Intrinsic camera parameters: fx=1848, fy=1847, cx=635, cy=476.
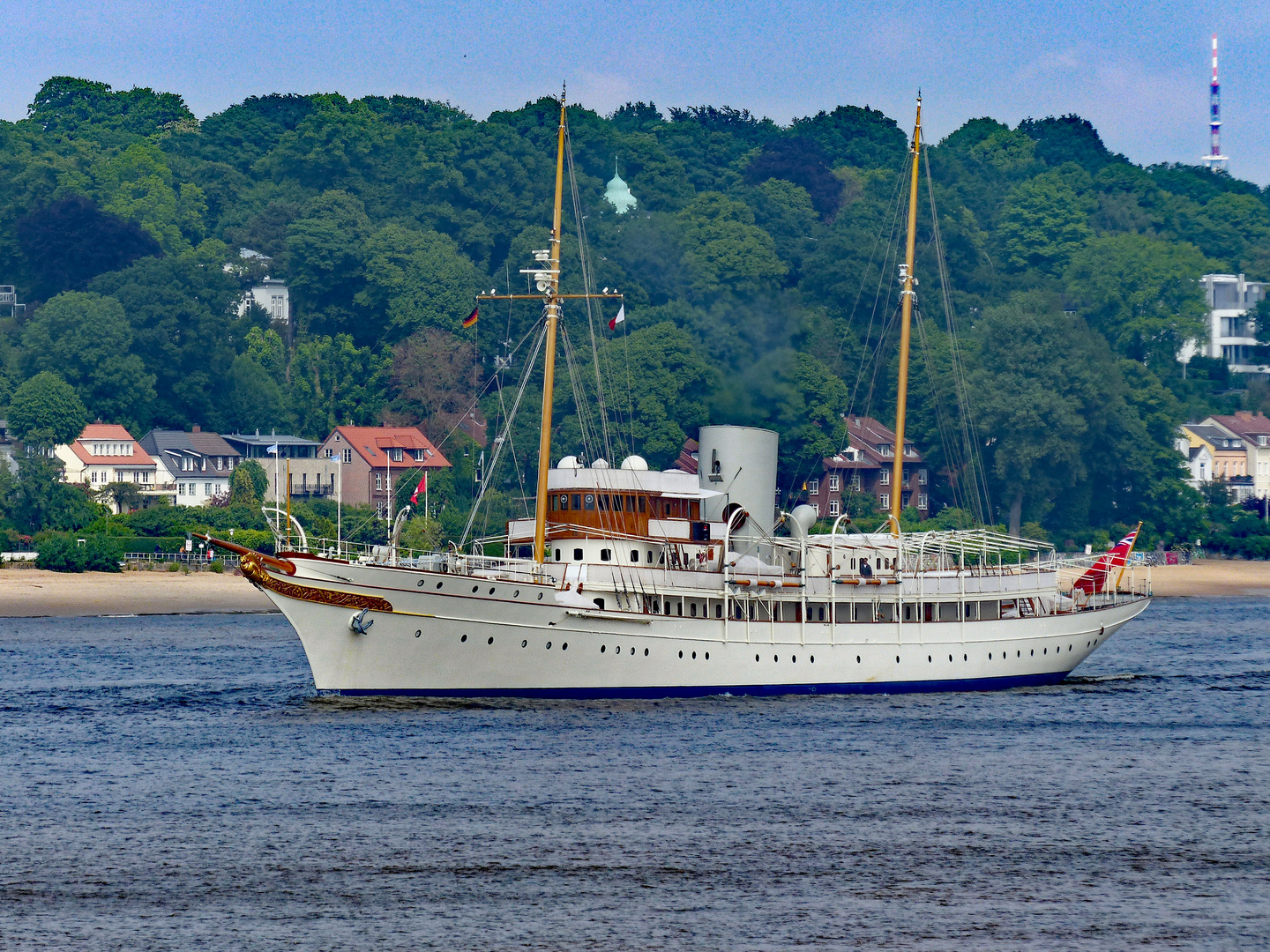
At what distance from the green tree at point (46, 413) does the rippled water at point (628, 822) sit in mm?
71989

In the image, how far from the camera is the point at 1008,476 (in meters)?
141

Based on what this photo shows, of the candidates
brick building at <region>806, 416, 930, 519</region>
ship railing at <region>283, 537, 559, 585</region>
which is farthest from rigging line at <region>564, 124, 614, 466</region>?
brick building at <region>806, 416, 930, 519</region>

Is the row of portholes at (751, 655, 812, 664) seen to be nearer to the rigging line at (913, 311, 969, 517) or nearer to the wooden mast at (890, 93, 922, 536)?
the wooden mast at (890, 93, 922, 536)

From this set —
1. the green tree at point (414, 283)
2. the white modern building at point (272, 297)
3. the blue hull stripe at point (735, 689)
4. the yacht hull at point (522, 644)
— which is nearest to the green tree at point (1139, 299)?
the green tree at point (414, 283)

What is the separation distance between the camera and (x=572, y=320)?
14988 centimetres

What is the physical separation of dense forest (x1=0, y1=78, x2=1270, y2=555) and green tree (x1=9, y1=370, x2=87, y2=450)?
0.41 metres

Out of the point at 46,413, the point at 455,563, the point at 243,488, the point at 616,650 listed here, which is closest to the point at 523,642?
the point at 616,650

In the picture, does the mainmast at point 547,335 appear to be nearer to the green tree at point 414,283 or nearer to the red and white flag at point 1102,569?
the red and white flag at point 1102,569

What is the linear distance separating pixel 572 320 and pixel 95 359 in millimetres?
37314

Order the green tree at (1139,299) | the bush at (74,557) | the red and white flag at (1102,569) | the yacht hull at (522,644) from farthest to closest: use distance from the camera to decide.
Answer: the green tree at (1139,299) < the bush at (74,557) < the red and white flag at (1102,569) < the yacht hull at (522,644)

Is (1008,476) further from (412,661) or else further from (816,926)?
(816,926)

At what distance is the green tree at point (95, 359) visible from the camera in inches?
5551

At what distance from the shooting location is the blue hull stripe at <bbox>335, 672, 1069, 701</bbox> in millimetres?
52969

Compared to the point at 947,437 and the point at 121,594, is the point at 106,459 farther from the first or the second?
the point at 947,437
